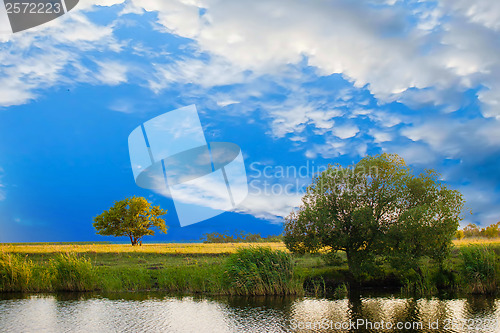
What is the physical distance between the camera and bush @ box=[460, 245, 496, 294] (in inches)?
1187

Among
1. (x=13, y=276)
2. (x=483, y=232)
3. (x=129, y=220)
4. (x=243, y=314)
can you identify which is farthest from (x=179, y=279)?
(x=483, y=232)

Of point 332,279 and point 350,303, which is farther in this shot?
point 332,279

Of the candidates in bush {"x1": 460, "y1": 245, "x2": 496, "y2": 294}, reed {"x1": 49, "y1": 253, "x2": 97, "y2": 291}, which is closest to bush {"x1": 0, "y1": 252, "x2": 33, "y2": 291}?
reed {"x1": 49, "y1": 253, "x2": 97, "y2": 291}

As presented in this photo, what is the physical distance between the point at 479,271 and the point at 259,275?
1748cm

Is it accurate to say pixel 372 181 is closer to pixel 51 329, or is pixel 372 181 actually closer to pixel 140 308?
pixel 140 308

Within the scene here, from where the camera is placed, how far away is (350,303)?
86.7 ft

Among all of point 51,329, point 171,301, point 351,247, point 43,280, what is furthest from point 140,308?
point 351,247

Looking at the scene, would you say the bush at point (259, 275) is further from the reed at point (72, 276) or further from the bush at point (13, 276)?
the bush at point (13, 276)

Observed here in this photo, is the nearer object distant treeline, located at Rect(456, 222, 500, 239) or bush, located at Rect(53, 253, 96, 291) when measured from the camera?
bush, located at Rect(53, 253, 96, 291)

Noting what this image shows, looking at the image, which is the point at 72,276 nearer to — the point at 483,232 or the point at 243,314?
the point at 243,314

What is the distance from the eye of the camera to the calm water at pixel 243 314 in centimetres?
1925

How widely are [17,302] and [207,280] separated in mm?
13595

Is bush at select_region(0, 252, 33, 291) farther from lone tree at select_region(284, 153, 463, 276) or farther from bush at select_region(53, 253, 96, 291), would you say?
lone tree at select_region(284, 153, 463, 276)

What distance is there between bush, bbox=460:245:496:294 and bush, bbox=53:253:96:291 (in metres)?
30.8
